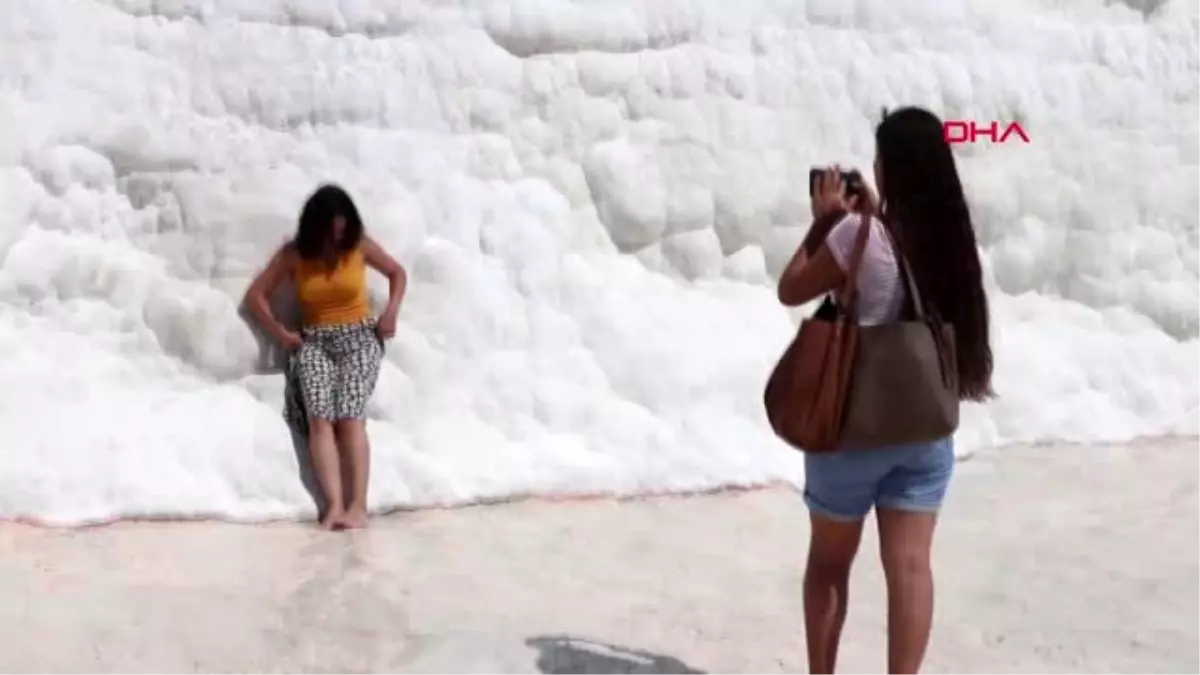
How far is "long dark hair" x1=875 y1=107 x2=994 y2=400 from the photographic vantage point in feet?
9.10

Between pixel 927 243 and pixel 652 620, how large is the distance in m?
1.44

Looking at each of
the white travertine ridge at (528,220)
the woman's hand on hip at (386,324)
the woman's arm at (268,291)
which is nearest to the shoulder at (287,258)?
the woman's arm at (268,291)

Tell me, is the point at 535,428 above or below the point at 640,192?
below

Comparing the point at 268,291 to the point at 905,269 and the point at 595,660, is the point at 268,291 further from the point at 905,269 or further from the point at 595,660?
the point at 905,269

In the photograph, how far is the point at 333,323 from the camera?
477cm

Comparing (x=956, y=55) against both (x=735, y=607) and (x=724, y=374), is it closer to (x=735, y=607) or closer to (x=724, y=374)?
(x=724, y=374)

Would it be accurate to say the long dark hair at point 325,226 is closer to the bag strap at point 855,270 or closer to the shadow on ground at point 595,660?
the shadow on ground at point 595,660

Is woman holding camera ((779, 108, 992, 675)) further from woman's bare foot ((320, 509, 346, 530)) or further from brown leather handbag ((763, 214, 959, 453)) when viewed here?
woman's bare foot ((320, 509, 346, 530))

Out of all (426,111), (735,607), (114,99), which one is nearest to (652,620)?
(735,607)

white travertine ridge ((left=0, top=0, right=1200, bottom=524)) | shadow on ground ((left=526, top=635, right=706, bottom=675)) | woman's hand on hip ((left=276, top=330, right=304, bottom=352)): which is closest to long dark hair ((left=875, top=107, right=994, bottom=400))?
shadow on ground ((left=526, top=635, right=706, bottom=675))

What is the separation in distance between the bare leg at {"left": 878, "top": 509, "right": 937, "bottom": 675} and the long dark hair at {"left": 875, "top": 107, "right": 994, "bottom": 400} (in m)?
0.37

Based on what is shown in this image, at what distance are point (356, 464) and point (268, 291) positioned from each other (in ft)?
2.32

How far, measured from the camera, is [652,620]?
3732 mm

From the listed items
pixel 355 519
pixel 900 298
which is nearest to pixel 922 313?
pixel 900 298
